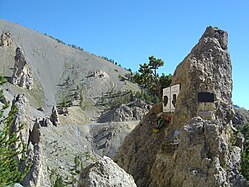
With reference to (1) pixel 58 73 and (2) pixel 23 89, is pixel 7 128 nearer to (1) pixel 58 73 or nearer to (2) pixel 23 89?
(2) pixel 23 89

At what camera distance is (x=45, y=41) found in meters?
189

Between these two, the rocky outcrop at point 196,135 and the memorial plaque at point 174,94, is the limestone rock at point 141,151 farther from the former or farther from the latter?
the memorial plaque at point 174,94

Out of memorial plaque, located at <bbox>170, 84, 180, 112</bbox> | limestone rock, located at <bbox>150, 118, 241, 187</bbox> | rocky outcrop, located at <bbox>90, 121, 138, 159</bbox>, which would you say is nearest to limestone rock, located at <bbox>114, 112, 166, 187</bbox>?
memorial plaque, located at <bbox>170, 84, 180, 112</bbox>

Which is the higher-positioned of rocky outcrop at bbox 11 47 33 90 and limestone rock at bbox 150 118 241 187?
rocky outcrop at bbox 11 47 33 90

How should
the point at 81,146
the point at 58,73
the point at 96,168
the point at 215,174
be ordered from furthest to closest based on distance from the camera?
the point at 58,73
the point at 81,146
the point at 215,174
the point at 96,168

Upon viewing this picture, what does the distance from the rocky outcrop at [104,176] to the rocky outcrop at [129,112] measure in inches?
3695

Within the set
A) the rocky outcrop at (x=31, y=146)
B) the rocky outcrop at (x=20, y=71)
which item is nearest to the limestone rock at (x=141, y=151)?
the rocky outcrop at (x=31, y=146)

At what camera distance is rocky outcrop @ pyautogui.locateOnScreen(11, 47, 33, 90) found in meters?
123

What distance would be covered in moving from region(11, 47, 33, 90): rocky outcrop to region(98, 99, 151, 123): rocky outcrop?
110 feet

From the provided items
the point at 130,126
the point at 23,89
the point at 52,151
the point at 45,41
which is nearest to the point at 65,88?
the point at 23,89

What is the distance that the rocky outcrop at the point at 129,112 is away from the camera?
10488 centimetres

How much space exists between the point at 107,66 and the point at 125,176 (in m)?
172

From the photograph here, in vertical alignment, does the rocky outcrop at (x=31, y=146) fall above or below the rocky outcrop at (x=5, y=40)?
below

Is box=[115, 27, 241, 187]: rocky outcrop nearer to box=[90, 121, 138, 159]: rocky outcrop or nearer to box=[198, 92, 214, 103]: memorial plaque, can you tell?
box=[198, 92, 214, 103]: memorial plaque
